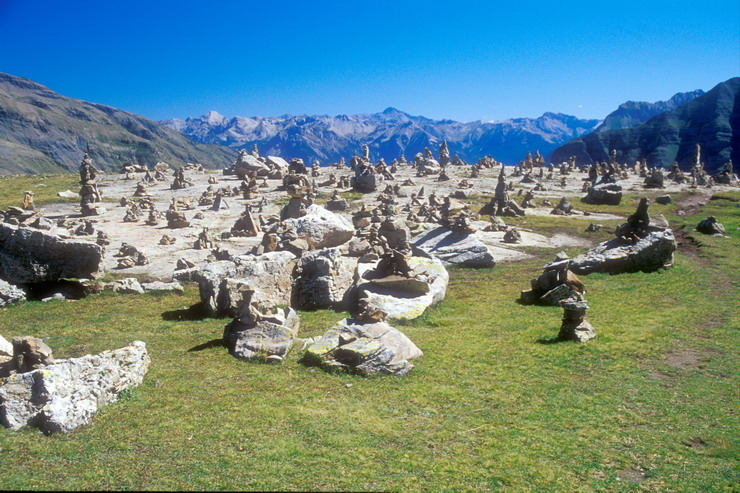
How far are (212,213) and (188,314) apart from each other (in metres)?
32.4

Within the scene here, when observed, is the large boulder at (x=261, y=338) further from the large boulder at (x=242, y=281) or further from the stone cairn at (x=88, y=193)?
the stone cairn at (x=88, y=193)

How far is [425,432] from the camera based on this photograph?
11.4 metres

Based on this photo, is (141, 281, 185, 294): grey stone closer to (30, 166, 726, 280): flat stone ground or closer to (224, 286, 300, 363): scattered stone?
(30, 166, 726, 280): flat stone ground

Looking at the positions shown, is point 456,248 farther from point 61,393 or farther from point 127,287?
point 61,393

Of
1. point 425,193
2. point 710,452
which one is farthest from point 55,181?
point 710,452

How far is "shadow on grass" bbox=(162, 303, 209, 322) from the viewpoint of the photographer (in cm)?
2077

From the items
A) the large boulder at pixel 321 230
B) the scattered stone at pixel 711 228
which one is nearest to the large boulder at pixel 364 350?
the large boulder at pixel 321 230

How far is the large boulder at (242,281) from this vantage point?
21125 millimetres

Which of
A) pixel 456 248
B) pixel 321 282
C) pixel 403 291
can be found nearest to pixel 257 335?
pixel 321 282

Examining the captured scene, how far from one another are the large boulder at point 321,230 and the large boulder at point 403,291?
449 inches

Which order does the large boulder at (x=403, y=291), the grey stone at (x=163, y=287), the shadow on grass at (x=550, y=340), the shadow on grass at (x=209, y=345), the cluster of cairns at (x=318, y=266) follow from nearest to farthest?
1. the cluster of cairns at (x=318, y=266)
2. the shadow on grass at (x=209, y=345)
3. the shadow on grass at (x=550, y=340)
4. the large boulder at (x=403, y=291)
5. the grey stone at (x=163, y=287)

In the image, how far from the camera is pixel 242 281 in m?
A: 21.3

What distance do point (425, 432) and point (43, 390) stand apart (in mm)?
9884

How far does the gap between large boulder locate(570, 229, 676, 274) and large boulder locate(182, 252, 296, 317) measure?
1920 cm
